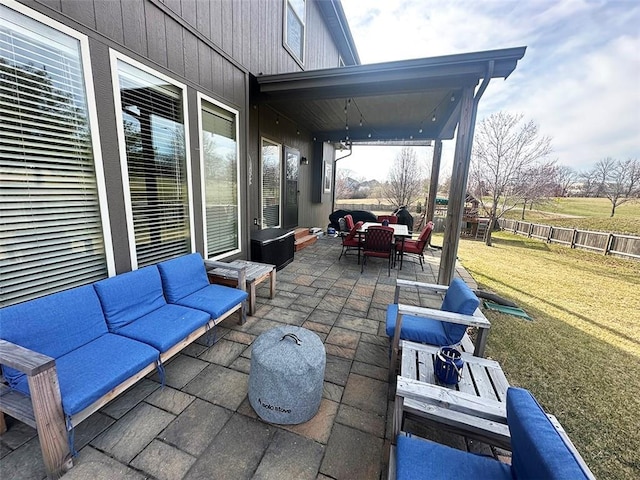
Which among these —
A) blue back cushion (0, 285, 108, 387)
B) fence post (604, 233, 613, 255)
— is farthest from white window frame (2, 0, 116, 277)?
fence post (604, 233, 613, 255)

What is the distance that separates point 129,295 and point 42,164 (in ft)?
3.74

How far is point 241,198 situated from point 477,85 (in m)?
3.73

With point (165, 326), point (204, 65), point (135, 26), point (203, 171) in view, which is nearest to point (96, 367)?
point (165, 326)

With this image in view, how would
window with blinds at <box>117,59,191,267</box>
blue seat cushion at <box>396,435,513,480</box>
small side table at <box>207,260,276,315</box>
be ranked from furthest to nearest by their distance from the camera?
small side table at <box>207,260,276,315</box>
window with blinds at <box>117,59,191,267</box>
blue seat cushion at <box>396,435,513,480</box>

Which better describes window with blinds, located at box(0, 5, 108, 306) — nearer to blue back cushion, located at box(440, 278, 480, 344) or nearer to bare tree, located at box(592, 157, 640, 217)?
blue back cushion, located at box(440, 278, 480, 344)

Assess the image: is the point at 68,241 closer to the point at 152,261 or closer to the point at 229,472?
the point at 152,261

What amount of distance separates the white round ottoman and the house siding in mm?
1705

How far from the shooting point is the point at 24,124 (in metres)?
1.74

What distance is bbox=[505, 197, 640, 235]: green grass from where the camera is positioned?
1091 centimetres

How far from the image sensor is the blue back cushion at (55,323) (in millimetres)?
1557

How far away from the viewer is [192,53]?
9.87 ft

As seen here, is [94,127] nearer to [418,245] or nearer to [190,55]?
[190,55]

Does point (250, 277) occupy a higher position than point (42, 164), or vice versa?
point (42, 164)

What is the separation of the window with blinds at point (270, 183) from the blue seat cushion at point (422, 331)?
163 inches
